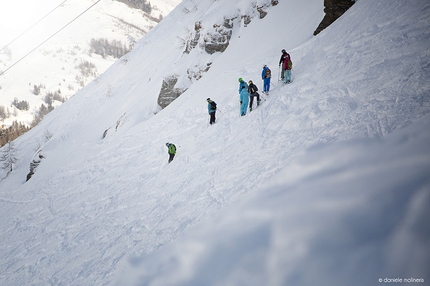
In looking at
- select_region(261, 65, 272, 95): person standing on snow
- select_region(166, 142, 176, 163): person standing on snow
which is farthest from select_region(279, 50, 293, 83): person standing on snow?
select_region(166, 142, 176, 163): person standing on snow

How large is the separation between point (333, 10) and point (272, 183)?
490 inches

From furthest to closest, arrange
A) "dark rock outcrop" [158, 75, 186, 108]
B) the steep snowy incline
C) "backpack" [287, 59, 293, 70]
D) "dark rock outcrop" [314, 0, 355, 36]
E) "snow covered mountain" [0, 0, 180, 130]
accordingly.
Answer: "snow covered mountain" [0, 0, 180, 130]
"dark rock outcrop" [158, 75, 186, 108]
"dark rock outcrop" [314, 0, 355, 36]
"backpack" [287, 59, 293, 70]
the steep snowy incline

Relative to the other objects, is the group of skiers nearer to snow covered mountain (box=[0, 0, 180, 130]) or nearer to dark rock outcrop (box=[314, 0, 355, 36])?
dark rock outcrop (box=[314, 0, 355, 36])

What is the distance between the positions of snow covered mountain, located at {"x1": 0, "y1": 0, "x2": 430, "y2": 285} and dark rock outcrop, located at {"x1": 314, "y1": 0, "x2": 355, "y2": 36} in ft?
2.86

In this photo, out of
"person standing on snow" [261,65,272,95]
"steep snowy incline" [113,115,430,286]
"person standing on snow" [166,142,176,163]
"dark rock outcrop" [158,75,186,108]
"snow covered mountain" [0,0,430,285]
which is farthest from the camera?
"dark rock outcrop" [158,75,186,108]

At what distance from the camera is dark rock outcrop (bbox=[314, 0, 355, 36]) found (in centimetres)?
1205

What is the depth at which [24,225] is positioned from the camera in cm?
1162

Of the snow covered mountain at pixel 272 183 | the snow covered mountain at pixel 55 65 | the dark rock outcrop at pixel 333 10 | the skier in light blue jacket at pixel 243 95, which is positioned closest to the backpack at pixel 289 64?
the snow covered mountain at pixel 272 183

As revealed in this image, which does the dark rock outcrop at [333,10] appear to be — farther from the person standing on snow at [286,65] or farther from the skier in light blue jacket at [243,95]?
the skier in light blue jacket at [243,95]

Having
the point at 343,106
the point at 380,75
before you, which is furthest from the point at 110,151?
the point at 380,75

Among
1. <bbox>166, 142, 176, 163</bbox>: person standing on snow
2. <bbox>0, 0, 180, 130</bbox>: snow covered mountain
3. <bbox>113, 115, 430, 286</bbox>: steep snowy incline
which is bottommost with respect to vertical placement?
<bbox>113, 115, 430, 286</bbox>: steep snowy incline

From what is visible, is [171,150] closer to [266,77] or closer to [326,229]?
[266,77]

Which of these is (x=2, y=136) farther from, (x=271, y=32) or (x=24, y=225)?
(x=271, y=32)

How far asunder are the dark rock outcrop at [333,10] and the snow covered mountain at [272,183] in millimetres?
871
